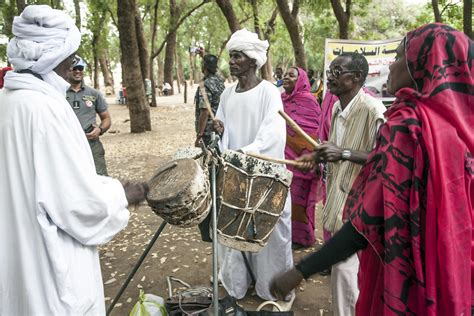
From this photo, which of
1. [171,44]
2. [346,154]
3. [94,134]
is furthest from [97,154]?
[171,44]

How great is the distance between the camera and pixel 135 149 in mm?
9938

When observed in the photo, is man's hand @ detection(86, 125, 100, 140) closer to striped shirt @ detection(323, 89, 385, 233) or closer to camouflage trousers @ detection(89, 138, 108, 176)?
camouflage trousers @ detection(89, 138, 108, 176)

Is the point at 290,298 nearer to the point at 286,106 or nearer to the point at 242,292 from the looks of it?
the point at 242,292

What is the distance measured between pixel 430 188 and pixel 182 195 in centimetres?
122

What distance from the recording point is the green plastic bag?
267 centimetres

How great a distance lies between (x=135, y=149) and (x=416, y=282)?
9.16m

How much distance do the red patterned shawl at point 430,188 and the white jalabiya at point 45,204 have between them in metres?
1.14

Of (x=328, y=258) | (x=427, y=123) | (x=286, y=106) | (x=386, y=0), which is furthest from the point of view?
(x=386, y=0)

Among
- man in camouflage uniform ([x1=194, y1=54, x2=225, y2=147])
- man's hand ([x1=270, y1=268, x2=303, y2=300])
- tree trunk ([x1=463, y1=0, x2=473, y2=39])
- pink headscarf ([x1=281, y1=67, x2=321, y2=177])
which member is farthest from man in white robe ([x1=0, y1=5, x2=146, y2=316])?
tree trunk ([x1=463, y1=0, x2=473, y2=39])

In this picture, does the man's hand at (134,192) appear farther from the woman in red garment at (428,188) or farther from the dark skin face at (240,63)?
the dark skin face at (240,63)

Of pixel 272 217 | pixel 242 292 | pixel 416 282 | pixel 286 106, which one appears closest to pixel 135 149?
pixel 286 106

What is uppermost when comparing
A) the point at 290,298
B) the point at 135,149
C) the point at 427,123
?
the point at 427,123

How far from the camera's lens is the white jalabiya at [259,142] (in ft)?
10.4

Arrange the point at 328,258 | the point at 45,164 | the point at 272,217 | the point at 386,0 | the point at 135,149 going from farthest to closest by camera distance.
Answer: the point at 386,0, the point at 135,149, the point at 272,217, the point at 45,164, the point at 328,258
